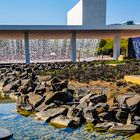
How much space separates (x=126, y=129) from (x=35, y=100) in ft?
12.8

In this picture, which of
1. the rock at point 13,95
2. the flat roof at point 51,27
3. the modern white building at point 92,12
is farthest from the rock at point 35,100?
the modern white building at point 92,12

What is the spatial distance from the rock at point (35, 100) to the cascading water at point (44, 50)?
1143 inches

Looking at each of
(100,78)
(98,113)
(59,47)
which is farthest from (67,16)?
(98,113)

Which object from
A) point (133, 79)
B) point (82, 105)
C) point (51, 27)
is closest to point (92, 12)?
point (51, 27)

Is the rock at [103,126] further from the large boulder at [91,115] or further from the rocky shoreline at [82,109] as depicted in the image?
the large boulder at [91,115]

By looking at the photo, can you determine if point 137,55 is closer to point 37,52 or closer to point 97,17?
point 97,17

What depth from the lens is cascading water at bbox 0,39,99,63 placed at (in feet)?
139

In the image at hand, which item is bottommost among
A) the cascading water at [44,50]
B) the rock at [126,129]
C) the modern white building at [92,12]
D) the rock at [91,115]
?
the rock at [126,129]

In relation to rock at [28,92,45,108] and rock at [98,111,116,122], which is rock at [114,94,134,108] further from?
rock at [28,92,45,108]

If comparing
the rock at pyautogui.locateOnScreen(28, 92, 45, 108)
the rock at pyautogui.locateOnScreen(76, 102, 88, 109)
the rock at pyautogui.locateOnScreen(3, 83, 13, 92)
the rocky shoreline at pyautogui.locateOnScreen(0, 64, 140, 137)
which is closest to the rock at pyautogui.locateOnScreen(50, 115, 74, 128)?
the rocky shoreline at pyautogui.locateOnScreen(0, 64, 140, 137)

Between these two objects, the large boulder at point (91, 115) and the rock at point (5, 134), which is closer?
the rock at point (5, 134)

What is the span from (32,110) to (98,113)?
103 inches

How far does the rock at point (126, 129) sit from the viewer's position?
7.64 m

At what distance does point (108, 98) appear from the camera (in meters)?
9.66
